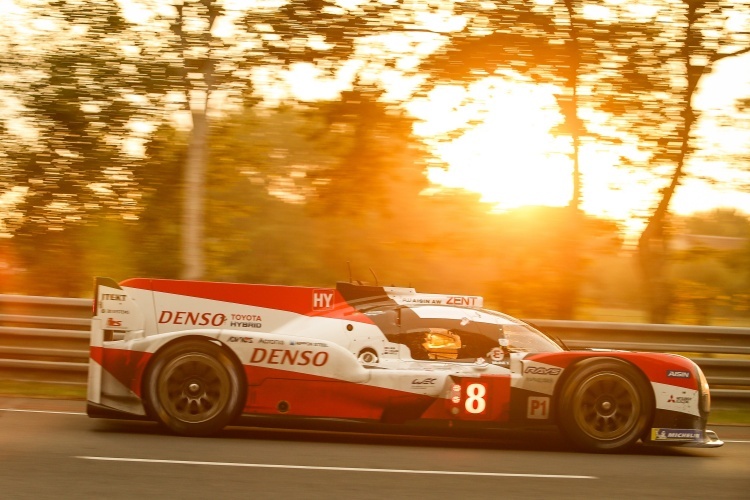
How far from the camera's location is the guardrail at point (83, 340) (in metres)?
10.8

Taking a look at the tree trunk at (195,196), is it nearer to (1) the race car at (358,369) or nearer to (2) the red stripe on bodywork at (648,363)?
(1) the race car at (358,369)

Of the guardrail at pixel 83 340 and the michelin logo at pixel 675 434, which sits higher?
the guardrail at pixel 83 340

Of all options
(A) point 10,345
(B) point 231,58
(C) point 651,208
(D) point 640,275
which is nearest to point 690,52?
(C) point 651,208

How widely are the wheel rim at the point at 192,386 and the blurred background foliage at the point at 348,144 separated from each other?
4.15 metres

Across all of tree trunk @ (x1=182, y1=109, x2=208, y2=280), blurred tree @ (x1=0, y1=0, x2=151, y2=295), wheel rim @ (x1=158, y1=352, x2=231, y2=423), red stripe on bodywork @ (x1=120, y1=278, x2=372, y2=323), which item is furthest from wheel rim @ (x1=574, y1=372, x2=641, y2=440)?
blurred tree @ (x1=0, y1=0, x2=151, y2=295)

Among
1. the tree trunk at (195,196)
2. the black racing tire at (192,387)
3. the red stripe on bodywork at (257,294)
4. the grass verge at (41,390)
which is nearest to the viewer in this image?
the black racing tire at (192,387)

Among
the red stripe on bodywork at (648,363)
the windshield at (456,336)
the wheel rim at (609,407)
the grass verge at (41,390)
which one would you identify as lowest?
the grass verge at (41,390)

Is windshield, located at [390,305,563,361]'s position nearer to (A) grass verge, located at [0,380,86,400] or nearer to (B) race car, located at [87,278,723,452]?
(B) race car, located at [87,278,723,452]

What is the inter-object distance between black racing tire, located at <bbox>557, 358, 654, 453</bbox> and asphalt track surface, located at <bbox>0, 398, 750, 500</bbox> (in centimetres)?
18

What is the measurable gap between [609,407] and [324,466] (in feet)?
9.15

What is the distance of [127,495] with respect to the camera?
18.5 ft

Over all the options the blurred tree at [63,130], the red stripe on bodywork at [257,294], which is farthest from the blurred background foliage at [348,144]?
the red stripe on bodywork at [257,294]

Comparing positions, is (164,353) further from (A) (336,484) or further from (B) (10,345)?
(B) (10,345)

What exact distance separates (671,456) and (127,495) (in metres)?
4.87
